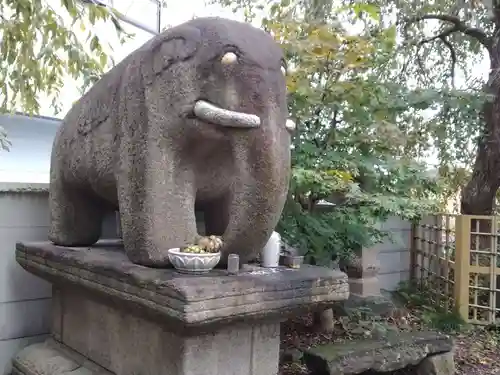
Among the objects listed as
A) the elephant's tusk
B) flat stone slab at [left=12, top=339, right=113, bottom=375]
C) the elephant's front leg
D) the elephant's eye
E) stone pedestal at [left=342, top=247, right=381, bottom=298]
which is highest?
the elephant's eye

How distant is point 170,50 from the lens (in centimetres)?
239

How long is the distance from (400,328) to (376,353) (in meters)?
1.43

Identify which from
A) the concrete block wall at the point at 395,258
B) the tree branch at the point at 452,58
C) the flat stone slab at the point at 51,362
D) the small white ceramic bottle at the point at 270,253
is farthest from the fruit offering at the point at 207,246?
the tree branch at the point at 452,58

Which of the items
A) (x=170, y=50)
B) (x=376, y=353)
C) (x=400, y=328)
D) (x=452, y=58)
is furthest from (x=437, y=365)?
Result: (x=452, y=58)

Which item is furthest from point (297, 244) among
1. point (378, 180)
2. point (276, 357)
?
point (276, 357)

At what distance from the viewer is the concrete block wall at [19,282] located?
11.6ft

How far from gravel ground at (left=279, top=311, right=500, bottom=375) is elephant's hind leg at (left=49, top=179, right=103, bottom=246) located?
5.65 ft

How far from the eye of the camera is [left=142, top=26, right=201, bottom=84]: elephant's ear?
92.2 inches

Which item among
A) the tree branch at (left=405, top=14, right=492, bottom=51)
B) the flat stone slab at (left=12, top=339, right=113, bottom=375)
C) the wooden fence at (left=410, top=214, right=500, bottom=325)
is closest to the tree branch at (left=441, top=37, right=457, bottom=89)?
the tree branch at (left=405, top=14, right=492, bottom=51)

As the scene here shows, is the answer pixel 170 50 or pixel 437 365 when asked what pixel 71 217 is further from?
pixel 437 365

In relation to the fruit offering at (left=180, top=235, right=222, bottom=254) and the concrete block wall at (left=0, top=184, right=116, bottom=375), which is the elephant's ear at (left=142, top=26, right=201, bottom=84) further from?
the concrete block wall at (left=0, top=184, right=116, bottom=375)

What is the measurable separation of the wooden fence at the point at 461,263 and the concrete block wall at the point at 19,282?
13.6ft

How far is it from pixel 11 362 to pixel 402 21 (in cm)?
538

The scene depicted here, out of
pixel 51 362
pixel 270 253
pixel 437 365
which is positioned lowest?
pixel 437 365
